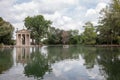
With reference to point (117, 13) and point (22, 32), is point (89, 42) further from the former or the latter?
point (117, 13)

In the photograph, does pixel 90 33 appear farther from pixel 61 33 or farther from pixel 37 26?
pixel 61 33

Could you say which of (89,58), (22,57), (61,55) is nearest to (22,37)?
(61,55)

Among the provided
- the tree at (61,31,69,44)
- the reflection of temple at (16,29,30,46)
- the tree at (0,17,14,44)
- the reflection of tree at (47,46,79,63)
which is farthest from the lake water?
the tree at (61,31,69,44)

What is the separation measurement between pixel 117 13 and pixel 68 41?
90.5 metres

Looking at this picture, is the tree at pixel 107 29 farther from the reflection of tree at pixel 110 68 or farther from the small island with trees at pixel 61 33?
the reflection of tree at pixel 110 68

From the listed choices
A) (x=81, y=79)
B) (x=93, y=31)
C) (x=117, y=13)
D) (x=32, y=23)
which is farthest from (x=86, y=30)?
(x=81, y=79)

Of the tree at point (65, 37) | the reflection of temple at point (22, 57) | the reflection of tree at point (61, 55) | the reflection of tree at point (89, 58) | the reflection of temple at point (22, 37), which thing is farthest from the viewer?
the tree at point (65, 37)

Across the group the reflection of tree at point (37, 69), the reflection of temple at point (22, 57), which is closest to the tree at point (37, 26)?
the reflection of temple at point (22, 57)

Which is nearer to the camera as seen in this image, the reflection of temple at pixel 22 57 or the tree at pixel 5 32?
the reflection of temple at pixel 22 57

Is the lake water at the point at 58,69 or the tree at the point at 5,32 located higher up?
the tree at the point at 5,32

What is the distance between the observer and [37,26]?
10094 cm

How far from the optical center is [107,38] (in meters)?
84.8

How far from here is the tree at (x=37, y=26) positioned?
329 ft

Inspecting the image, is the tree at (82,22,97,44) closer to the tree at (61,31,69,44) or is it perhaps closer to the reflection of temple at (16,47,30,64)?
the tree at (61,31,69,44)
